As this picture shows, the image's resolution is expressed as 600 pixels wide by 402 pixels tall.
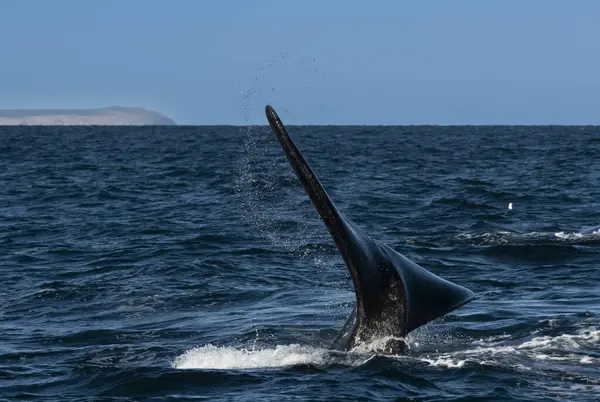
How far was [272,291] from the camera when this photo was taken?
14992 mm

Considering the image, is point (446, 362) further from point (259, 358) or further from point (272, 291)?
point (272, 291)

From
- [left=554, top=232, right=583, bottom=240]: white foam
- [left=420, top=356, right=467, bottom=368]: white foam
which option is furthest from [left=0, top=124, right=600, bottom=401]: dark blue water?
[left=554, top=232, right=583, bottom=240]: white foam

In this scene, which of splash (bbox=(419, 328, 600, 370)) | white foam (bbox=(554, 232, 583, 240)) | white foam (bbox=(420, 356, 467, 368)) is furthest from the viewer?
white foam (bbox=(554, 232, 583, 240))

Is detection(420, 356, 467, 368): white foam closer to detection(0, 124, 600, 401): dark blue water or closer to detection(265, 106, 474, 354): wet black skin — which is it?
detection(0, 124, 600, 401): dark blue water

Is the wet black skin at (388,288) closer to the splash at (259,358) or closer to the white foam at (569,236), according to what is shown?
Answer: the splash at (259,358)

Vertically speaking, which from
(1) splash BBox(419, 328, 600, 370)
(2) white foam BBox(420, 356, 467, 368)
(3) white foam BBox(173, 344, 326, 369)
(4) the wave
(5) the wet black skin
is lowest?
(3) white foam BBox(173, 344, 326, 369)

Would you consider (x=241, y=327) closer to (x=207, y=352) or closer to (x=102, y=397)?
(x=207, y=352)

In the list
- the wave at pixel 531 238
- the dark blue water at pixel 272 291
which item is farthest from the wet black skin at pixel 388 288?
the wave at pixel 531 238

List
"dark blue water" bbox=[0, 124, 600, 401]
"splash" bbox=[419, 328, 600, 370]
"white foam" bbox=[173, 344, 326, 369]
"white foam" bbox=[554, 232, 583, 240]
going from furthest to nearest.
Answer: "white foam" bbox=[554, 232, 583, 240], "white foam" bbox=[173, 344, 326, 369], "splash" bbox=[419, 328, 600, 370], "dark blue water" bbox=[0, 124, 600, 401]

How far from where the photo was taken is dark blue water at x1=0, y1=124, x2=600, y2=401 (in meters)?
9.62

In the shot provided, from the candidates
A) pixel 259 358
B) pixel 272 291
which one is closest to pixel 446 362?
pixel 259 358

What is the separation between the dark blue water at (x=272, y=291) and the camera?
9617 millimetres

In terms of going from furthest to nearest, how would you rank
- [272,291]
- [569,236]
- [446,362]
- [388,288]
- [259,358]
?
[569,236]
[272,291]
[259,358]
[446,362]
[388,288]

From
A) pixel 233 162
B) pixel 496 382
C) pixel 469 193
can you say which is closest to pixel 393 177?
A: pixel 469 193
